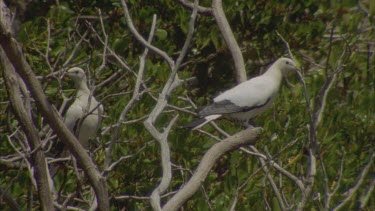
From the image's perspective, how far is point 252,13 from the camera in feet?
25.4

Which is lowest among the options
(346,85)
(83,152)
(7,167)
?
(346,85)

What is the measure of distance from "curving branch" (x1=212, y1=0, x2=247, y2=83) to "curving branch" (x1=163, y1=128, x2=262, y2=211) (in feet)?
1.89

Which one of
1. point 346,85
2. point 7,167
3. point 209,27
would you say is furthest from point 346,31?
point 7,167

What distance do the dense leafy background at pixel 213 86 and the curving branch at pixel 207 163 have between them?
2.42ft

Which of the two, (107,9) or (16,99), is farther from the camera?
(107,9)

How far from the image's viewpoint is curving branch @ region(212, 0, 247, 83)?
5812 millimetres

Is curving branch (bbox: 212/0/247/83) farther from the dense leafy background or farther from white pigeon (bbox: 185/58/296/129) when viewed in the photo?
the dense leafy background

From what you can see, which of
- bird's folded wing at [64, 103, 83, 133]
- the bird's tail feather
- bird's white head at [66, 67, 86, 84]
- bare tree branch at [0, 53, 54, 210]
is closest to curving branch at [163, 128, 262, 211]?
the bird's tail feather

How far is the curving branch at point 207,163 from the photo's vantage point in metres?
4.24

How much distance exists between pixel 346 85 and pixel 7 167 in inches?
116

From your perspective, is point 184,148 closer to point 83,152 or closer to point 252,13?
point 252,13

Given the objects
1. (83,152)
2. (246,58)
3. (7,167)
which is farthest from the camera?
(246,58)

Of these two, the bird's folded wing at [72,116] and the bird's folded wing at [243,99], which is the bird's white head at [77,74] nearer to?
the bird's folded wing at [72,116]

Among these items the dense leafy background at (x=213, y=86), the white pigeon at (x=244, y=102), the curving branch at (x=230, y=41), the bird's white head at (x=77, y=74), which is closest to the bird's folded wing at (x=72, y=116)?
the dense leafy background at (x=213, y=86)
